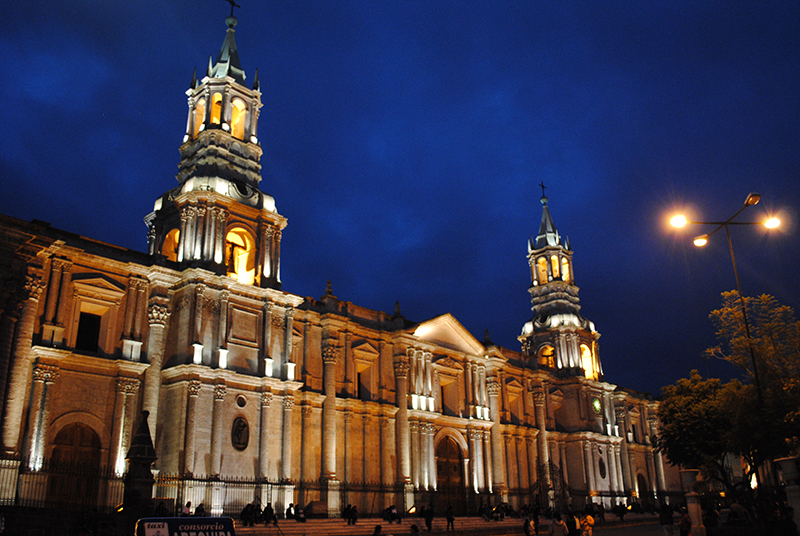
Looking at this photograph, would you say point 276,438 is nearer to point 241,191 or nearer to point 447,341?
point 241,191

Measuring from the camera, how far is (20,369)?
23641mm

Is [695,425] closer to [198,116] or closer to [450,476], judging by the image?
[450,476]

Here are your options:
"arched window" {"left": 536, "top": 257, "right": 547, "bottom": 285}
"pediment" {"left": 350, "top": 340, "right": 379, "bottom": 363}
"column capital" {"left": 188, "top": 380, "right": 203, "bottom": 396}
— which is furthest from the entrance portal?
"arched window" {"left": 536, "top": 257, "right": 547, "bottom": 285}

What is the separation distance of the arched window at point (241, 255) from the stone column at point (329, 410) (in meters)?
5.63

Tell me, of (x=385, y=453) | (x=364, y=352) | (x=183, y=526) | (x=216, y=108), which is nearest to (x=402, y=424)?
(x=385, y=453)

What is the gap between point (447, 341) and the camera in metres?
43.2

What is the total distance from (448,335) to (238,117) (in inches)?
735

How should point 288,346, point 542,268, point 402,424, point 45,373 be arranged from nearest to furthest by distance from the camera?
point 45,373
point 288,346
point 402,424
point 542,268

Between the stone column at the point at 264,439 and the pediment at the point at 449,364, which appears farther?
the pediment at the point at 449,364

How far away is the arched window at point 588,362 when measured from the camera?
184 feet

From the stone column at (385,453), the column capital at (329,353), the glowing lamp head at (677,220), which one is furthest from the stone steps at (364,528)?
the glowing lamp head at (677,220)

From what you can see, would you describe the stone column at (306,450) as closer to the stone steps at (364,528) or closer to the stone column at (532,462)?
the stone steps at (364,528)

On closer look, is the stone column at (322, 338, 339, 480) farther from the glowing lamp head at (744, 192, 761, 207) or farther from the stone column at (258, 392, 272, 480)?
the glowing lamp head at (744, 192, 761, 207)

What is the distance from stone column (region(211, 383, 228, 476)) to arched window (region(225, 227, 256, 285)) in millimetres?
6020
